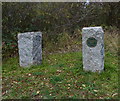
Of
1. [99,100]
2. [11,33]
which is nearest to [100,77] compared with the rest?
[99,100]

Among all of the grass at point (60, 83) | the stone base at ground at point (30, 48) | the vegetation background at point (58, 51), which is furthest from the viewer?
the stone base at ground at point (30, 48)

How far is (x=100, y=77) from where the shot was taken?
13.2ft

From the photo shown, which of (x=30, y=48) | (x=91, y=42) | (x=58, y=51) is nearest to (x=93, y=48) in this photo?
(x=91, y=42)

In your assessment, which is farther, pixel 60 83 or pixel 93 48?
pixel 93 48

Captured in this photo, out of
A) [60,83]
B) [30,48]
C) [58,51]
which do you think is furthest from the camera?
[58,51]

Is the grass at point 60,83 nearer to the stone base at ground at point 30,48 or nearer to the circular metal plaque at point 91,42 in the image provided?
the stone base at ground at point 30,48

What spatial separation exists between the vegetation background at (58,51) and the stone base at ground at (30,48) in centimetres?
26

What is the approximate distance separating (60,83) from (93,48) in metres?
1.29

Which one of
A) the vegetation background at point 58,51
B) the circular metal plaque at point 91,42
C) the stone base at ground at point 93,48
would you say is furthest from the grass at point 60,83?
the circular metal plaque at point 91,42

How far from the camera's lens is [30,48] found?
16.9 ft

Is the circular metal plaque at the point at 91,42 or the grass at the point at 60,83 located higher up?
the circular metal plaque at the point at 91,42

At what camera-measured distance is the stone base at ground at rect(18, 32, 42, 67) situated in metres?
5.13

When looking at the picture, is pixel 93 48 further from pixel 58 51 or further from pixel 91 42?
pixel 58 51

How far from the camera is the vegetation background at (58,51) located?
3.55 m
